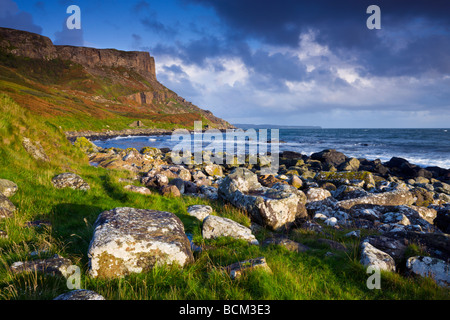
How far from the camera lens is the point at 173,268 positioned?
4.30 meters

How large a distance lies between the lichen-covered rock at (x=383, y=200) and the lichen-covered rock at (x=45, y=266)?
38.1 feet

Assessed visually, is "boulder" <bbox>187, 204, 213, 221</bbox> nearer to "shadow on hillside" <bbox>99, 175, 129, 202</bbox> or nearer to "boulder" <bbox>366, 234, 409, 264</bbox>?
"shadow on hillside" <bbox>99, 175, 129, 202</bbox>

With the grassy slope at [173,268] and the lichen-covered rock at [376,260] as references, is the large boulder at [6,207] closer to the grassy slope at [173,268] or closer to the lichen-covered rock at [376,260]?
the grassy slope at [173,268]

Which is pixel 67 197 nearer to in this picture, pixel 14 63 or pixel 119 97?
pixel 119 97

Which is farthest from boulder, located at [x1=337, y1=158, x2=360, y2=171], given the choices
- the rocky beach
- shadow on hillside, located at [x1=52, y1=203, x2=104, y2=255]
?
shadow on hillside, located at [x1=52, y1=203, x2=104, y2=255]

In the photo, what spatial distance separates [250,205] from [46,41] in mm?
265972

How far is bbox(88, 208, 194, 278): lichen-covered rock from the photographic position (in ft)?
13.4

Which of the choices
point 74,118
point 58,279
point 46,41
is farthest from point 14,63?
Answer: point 58,279

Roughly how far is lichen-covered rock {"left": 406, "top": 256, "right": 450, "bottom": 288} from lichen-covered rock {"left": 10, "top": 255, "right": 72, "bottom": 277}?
6760 mm

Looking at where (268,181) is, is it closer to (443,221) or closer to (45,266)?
(443,221)

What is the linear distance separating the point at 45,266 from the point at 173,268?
218cm

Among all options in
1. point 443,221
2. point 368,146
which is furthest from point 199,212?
point 368,146

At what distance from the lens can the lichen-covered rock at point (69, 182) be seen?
8.65 metres
